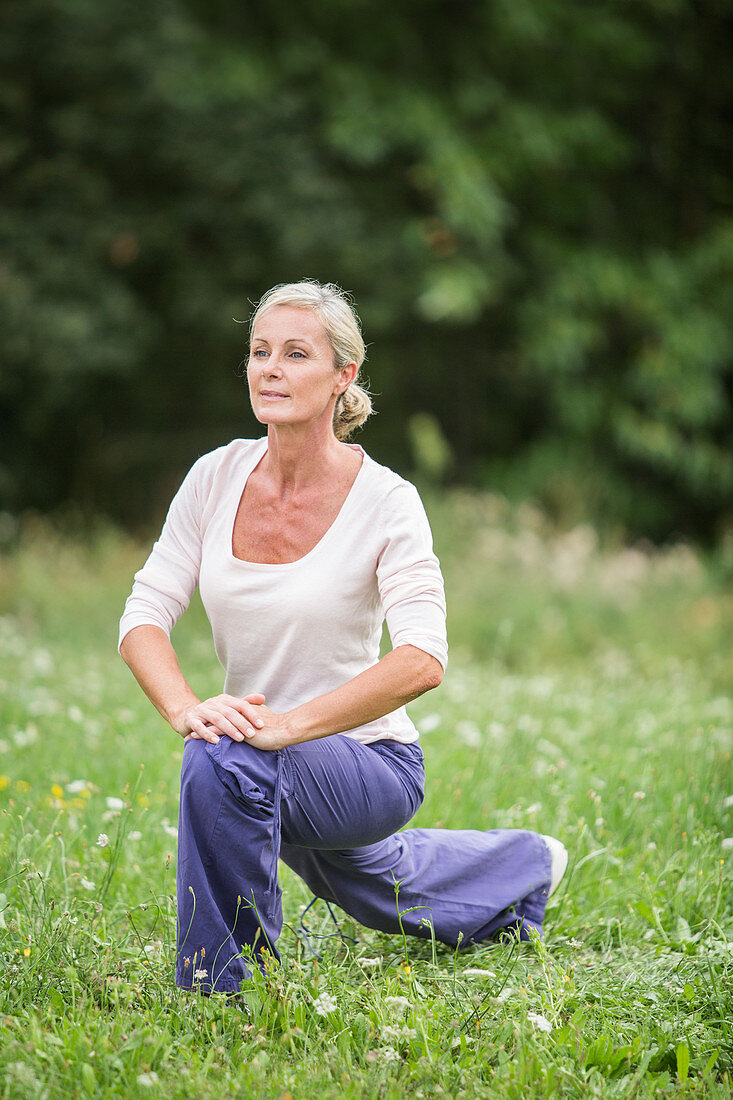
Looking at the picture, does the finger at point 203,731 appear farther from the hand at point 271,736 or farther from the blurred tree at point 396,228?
the blurred tree at point 396,228

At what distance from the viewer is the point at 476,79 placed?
1239cm

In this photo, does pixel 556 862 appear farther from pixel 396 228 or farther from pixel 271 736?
pixel 396 228

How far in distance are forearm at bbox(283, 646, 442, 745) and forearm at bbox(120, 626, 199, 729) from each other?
0.29 metres

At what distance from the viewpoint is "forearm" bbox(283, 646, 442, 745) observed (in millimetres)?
2346

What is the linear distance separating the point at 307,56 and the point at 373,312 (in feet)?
10.2

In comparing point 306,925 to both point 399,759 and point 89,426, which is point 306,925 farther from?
point 89,426

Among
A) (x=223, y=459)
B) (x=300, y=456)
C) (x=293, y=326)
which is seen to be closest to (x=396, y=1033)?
(x=300, y=456)

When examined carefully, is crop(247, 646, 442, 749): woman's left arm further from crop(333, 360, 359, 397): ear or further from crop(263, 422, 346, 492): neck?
crop(333, 360, 359, 397): ear

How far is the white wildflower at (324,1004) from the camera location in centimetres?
224

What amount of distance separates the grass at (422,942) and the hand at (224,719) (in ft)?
1.54

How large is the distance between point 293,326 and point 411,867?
58.3 inches

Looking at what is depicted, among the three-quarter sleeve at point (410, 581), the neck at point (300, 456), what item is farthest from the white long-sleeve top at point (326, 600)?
the neck at point (300, 456)

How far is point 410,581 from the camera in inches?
96.9

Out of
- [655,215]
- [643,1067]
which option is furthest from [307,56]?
[643,1067]
